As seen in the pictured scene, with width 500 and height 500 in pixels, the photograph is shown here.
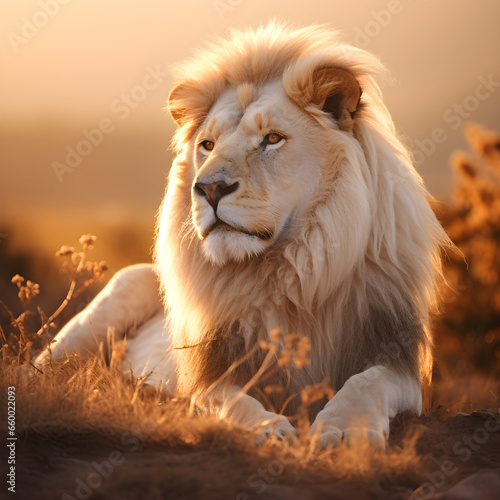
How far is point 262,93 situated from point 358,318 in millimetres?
1332

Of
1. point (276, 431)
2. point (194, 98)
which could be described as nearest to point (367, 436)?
point (276, 431)

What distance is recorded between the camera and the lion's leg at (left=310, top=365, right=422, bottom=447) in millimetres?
2730

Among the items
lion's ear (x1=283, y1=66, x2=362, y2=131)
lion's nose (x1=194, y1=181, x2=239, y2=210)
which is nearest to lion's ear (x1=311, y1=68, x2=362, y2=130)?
lion's ear (x1=283, y1=66, x2=362, y2=131)

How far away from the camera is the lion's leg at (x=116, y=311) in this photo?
17.0 ft

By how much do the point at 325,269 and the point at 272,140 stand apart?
0.72 metres

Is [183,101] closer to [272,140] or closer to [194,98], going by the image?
[194,98]

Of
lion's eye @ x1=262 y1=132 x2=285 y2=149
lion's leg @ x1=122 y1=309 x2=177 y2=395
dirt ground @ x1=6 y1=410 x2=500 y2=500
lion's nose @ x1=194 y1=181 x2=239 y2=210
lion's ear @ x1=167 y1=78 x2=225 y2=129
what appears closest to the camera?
dirt ground @ x1=6 y1=410 x2=500 y2=500

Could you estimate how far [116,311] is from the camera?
207 inches

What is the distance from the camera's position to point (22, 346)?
4.09 metres

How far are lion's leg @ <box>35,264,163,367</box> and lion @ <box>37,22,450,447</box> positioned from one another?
145 cm

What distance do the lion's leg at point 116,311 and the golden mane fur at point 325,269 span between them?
4.57 ft

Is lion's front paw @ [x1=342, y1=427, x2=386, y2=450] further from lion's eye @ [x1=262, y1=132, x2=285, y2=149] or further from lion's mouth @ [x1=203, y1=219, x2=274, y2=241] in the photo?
lion's eye @ [x1=262, y1=132, x2=285, y2=149]

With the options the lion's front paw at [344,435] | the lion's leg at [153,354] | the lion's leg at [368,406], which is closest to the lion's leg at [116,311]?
the lion's leg at [153,354]

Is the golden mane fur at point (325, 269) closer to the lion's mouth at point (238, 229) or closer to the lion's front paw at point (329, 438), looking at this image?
the lion's mouth at point (238, 229)
